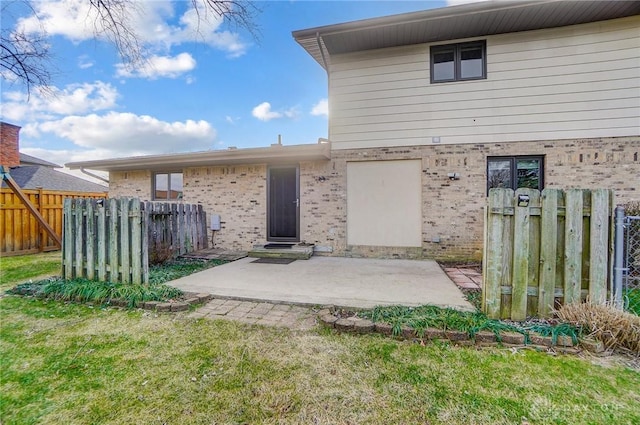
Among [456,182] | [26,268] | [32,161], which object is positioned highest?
[32,161]

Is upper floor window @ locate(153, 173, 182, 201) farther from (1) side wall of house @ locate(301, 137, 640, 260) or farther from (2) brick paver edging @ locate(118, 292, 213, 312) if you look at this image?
(2) brick paver edging @ locate(118, 292, 213, 312)

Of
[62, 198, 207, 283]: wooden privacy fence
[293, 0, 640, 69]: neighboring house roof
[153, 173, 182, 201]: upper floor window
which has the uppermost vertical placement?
[293, 0, 640, 69]: neighboring house roof

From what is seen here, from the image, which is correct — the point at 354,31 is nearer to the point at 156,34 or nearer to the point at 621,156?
the point at 156,34

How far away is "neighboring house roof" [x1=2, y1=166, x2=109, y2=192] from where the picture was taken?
15.1 metres

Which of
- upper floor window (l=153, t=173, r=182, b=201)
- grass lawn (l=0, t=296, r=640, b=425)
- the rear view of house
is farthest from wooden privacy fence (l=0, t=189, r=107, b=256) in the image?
grass lawn (l=0, t=296, r=640, b=425)

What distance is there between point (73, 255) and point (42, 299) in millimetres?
891

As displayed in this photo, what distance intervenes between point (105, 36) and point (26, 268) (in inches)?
211

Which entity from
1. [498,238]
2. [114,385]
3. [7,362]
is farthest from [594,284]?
[7,362]

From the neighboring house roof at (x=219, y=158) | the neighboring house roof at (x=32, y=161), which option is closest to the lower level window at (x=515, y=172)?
the neighboring house roof at (x=219, y=158)

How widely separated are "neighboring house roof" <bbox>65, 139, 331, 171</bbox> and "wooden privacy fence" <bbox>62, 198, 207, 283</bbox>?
324 centimetres

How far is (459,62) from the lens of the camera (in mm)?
6977

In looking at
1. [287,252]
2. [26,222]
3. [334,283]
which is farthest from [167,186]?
[334,283]

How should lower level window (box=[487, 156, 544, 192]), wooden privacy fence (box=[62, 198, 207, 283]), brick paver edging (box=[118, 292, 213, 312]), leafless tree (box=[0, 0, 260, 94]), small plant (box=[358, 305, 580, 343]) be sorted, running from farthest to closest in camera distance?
lower level window (box=[487, 156, 544, 192]) → wooden privacy fence (box=[62, 198, 207, 283]) → leafless tree (box=[0, 0, 260, 94]) → brick paver edging (box=[118, 292, 213, 312]) → small plant (box=[358, 305, 580, 343])

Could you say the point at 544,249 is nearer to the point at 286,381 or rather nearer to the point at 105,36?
the point at 286,381
